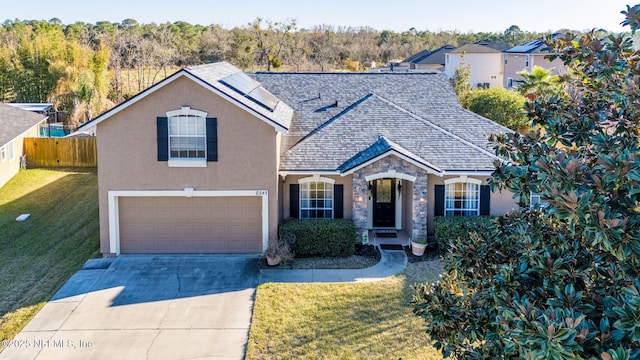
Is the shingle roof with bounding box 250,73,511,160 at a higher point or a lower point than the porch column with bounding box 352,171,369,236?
higher

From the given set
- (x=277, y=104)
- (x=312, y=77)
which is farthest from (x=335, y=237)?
(x=312, y=77)

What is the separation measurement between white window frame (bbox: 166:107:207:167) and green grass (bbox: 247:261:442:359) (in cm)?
485

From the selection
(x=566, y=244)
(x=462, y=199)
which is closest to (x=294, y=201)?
(x=462, y=199)

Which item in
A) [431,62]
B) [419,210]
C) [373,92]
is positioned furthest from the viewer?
[431,62]

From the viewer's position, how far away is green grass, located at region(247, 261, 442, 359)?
39.1 feet

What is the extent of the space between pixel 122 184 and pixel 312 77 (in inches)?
435

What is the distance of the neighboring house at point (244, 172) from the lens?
57.1 ft

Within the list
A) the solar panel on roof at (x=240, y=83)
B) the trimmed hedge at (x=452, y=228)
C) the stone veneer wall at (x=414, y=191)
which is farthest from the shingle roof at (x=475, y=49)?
the trimmed hedge at (x=452, y=228)

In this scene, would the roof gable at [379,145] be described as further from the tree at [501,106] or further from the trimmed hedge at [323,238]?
the tree at [501,106]

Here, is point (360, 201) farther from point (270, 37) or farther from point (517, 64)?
point (270, 37)

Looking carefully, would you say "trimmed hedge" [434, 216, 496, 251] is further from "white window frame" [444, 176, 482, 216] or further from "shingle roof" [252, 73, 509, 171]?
"shingle roof" [252, 73, 509, 171]

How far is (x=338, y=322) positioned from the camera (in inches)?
522

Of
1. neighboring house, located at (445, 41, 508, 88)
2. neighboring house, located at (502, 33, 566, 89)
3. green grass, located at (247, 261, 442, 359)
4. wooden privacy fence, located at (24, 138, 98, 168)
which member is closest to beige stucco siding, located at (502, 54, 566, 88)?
neighboring house, located at (502, 33, 566, 89)

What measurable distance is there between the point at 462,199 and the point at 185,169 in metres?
9.45
